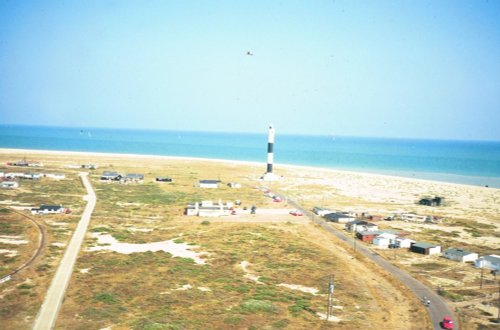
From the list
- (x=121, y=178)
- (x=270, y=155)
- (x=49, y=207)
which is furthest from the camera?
(x=270, y=155)

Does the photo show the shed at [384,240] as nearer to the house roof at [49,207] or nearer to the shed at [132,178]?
the house roof at [49,207]

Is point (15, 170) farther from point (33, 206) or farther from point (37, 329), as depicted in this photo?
point (37, 329)

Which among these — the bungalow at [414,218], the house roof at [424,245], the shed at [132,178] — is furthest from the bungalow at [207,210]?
the shed at [132,178]

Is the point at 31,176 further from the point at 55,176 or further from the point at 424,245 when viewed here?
the point at 424,245

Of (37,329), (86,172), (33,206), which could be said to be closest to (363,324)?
(37,329)

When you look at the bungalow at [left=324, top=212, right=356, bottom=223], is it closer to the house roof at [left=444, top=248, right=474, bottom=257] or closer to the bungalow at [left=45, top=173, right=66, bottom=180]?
the house roof at [left=444, top=248, right=474, bottom=257]

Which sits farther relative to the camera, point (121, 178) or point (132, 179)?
point (132, 179)

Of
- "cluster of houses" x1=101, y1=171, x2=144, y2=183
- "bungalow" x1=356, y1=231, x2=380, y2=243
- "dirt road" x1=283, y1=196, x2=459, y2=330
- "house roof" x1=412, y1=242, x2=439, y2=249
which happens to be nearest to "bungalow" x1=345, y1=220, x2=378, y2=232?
"dirt road" x1=283, y1=196, x2=459, y2=330

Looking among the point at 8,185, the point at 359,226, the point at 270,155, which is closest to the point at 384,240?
the point at 359,226
